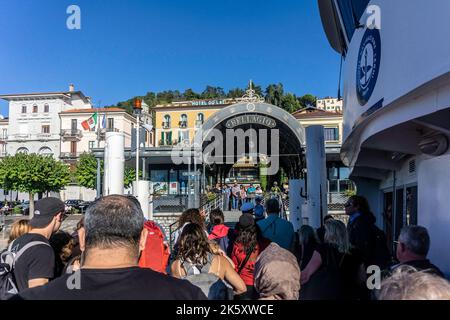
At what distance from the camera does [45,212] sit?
12.2 ft

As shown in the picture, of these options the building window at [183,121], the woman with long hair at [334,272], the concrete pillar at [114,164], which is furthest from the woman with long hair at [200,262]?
the building window at [183,121]

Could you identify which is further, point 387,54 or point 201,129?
point 201,129

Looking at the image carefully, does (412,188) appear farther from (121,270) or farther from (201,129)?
(201,129)

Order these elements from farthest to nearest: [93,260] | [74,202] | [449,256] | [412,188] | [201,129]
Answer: [74,202] → [201,129] → [412,188] → [449,256] → [93,260]

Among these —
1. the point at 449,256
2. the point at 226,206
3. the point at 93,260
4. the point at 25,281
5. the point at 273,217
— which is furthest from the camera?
the point at 226,206

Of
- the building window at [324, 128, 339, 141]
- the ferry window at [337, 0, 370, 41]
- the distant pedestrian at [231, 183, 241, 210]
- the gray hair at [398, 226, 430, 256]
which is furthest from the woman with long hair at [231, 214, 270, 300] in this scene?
the building window at [324, 128, 339, 141]

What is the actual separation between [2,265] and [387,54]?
16.3 ft

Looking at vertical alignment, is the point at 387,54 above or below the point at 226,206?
above

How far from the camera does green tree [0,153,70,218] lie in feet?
126

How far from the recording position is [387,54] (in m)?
5.22

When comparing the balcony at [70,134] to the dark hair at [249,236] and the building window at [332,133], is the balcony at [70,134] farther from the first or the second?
the dark hair at [249,236]

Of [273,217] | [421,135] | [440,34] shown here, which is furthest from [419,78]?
[273,217]

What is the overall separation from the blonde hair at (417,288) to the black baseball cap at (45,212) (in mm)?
3085

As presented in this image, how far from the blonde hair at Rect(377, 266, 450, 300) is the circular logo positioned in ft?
15.2
